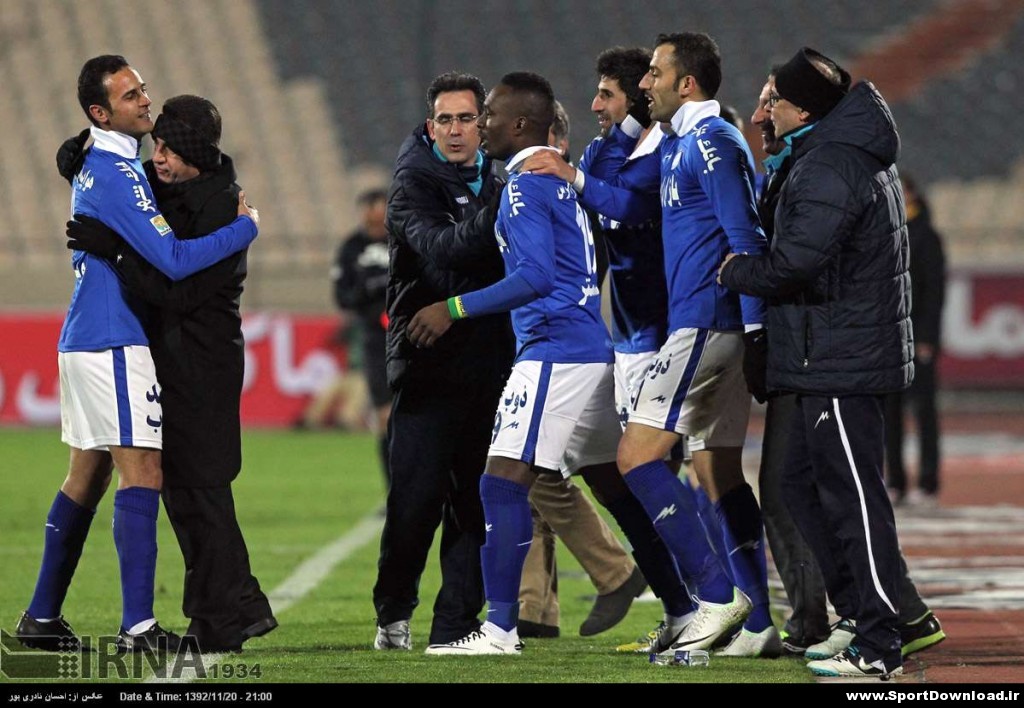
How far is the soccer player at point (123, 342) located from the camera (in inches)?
203

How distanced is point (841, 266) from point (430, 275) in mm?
1409

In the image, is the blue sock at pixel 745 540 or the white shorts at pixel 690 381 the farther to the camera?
the blue sock at pixel 745 540

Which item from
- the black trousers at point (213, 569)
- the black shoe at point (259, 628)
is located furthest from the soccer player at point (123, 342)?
the black shoe at point (259, 628)

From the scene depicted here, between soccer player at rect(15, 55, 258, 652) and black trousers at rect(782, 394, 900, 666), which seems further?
soccer player at rect(15, 55, 258, 652)

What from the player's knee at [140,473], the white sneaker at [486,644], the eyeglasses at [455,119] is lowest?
the white sneaker at [486,644]

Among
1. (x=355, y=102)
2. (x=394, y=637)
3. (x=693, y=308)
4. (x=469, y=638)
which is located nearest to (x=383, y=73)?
(x=355, y=102)

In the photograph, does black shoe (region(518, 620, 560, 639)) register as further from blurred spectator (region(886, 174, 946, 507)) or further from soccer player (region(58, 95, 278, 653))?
blurred spectator (region(886, 174, 946, 507))

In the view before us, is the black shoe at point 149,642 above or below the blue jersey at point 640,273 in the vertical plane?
below

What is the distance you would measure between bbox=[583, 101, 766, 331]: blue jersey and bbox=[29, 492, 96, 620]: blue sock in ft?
6.57

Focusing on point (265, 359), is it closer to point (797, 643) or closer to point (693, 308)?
point (797, 643)

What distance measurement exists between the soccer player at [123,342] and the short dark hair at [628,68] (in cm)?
133

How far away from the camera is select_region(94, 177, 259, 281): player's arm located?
5.14 m

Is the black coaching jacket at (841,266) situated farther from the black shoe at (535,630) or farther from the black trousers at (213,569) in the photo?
the black trousers at (213,569)

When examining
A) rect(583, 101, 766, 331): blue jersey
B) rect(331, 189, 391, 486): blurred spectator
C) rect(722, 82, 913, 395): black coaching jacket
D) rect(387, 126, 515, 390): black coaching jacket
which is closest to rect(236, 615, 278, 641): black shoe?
rect(387, 126, 515, 390): black coaching jacket
